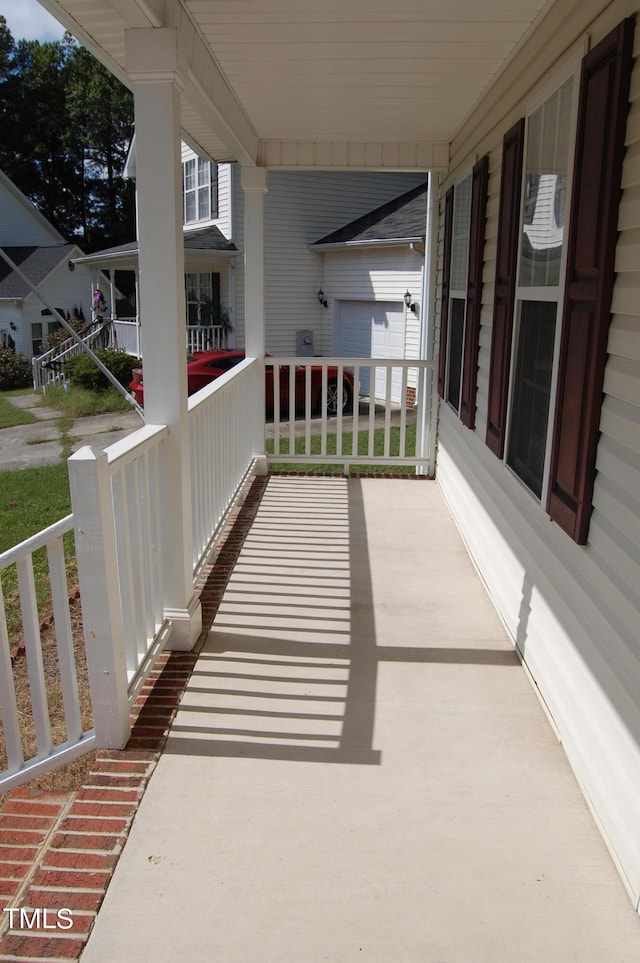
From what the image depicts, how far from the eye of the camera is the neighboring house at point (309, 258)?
45.0 feet

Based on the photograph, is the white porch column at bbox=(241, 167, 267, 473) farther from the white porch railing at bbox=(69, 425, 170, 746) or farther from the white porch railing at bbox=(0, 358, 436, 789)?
the white porch railing at bbox=(69, 425, 170, 746)

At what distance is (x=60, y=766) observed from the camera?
8.26 feet

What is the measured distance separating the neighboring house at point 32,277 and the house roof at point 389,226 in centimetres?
825

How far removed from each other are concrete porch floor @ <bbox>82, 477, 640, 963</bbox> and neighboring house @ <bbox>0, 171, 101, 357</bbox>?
17326 millimetres

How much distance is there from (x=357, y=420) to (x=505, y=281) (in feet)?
9.76

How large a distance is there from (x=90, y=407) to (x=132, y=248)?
5334 millimetres

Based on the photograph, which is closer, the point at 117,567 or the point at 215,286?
the point at 117,567

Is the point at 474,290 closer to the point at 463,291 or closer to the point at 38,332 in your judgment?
the point at 463,291

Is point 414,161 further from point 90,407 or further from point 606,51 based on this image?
point 90,407

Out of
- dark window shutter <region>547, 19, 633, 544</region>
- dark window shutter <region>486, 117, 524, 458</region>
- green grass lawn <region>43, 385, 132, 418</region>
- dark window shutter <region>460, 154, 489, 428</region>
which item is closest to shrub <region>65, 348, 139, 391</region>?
green grass lawn <region>43, 385, 132, 418</region>

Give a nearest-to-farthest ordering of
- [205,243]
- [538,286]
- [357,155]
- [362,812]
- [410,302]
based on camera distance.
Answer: [362,812], [538,286], [357,155], [410,302], [205,243]

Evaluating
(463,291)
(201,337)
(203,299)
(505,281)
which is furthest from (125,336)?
(505,281)

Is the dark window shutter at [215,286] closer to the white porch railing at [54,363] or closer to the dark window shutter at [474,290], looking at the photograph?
the white porch railing at [54,363]

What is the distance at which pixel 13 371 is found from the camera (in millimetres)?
17953
